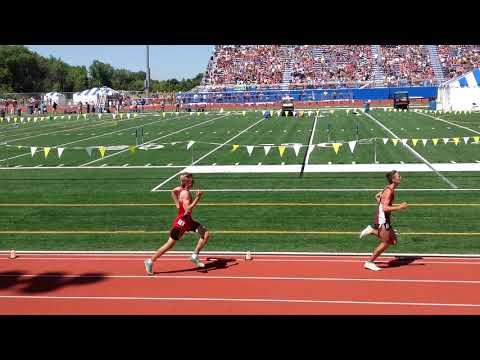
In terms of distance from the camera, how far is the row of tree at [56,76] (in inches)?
3944

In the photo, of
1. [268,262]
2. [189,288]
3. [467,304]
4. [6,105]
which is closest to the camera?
[467,304]

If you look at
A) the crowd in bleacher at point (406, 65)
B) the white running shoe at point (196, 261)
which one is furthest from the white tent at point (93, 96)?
the white running shoe at point (196, 261)

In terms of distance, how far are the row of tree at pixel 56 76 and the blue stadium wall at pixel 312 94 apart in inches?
1211

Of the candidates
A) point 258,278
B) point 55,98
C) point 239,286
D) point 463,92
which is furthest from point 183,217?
point 55,98

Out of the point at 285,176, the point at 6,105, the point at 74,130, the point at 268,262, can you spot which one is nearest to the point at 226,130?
the point at 74,130

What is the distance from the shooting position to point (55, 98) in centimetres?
7781

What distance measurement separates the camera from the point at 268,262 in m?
11.0

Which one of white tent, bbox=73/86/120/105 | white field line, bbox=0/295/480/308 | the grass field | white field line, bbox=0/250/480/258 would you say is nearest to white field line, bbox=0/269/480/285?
white field line, bbox=0/295/480/308

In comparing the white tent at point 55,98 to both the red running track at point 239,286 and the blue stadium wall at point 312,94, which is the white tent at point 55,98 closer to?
the blue stadium wall at point 312,94

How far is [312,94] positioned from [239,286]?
76.4 m
